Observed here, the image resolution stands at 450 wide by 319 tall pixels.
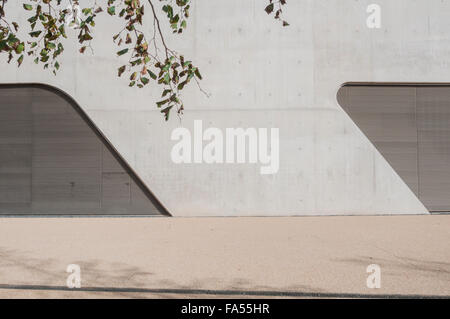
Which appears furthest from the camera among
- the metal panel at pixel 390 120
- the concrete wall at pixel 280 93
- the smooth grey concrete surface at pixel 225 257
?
the metal panel at pixel 390 120

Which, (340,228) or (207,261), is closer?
(207,261)

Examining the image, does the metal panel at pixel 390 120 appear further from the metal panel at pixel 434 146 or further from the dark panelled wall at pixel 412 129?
the metal panel at pixel 434 146

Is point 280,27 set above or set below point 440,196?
above

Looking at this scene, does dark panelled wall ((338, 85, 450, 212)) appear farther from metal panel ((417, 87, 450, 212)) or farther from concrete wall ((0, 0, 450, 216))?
concrete wall ((0, 0, 450, 216))

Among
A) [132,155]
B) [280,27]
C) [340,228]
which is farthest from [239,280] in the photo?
[280,27]

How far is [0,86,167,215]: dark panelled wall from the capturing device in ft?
33.1

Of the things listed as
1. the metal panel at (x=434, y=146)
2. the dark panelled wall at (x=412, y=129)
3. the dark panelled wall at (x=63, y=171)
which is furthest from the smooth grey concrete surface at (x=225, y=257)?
the dark panelled wall at (x=412, y=129)

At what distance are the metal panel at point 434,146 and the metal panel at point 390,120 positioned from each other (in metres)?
0.20

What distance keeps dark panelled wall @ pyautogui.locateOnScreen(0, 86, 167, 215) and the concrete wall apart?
0.40m

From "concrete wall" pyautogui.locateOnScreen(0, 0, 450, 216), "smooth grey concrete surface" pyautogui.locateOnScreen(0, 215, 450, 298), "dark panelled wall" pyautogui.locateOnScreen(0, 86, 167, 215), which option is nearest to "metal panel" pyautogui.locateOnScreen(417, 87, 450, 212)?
"concrete wall" pyautogui.locateOnScreen(0, 0, 450, 216)

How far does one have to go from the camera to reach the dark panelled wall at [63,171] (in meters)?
10.1
